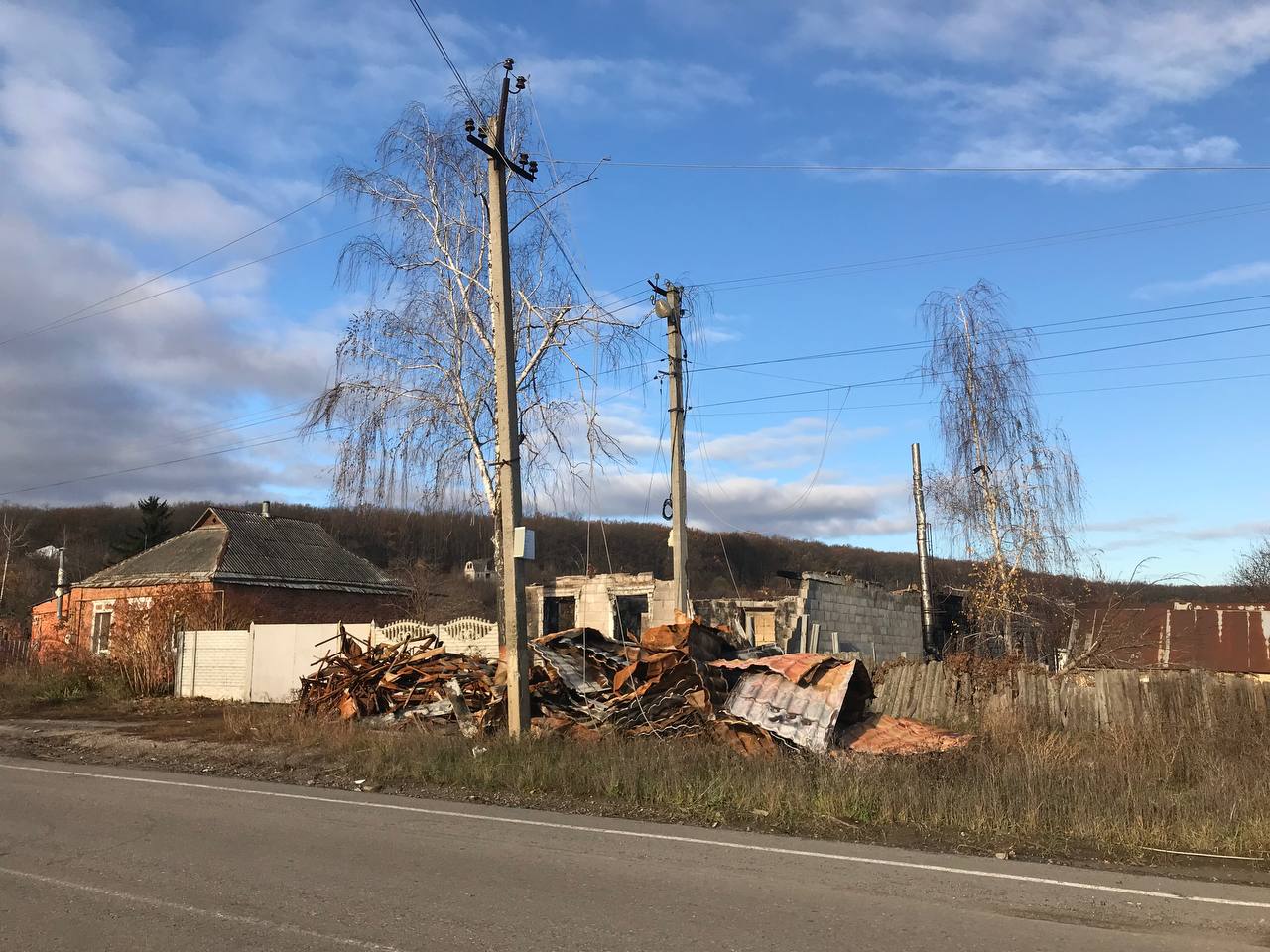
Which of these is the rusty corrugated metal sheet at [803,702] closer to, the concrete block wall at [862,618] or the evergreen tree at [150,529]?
the concrete block wall at [862,618]

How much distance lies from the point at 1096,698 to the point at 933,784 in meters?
5.02

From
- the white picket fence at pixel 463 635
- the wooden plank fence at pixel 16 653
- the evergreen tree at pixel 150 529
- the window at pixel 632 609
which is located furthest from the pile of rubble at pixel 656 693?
the evergreen tree at pixel 150 529

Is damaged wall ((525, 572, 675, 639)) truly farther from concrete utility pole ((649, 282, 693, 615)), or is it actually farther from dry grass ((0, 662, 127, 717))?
Result: dry grass ((0, 662, 127, 717))

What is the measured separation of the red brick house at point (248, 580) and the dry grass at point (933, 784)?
2009 cm

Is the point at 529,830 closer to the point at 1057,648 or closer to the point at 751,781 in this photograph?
the point at 751,781

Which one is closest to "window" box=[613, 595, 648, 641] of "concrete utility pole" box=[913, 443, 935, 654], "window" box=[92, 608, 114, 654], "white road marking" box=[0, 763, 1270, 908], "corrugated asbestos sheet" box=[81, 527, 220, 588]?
"concrete utility pole" box=[913, 443, 935, 654]

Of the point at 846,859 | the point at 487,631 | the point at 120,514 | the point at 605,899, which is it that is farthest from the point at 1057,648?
the point at 120,514

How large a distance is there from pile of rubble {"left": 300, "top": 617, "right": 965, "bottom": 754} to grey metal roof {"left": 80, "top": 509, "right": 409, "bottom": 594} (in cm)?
1705

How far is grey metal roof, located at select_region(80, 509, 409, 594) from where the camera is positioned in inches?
1296

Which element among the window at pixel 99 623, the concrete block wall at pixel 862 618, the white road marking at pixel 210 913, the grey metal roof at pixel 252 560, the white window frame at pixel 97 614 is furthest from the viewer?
the grey metal roof at pixel 252 560

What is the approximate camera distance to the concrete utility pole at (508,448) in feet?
44.5

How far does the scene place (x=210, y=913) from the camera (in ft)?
19.6

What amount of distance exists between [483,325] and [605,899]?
15.7 meters

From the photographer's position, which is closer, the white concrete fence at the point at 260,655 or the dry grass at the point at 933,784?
the dry grass at the point at 933,784
